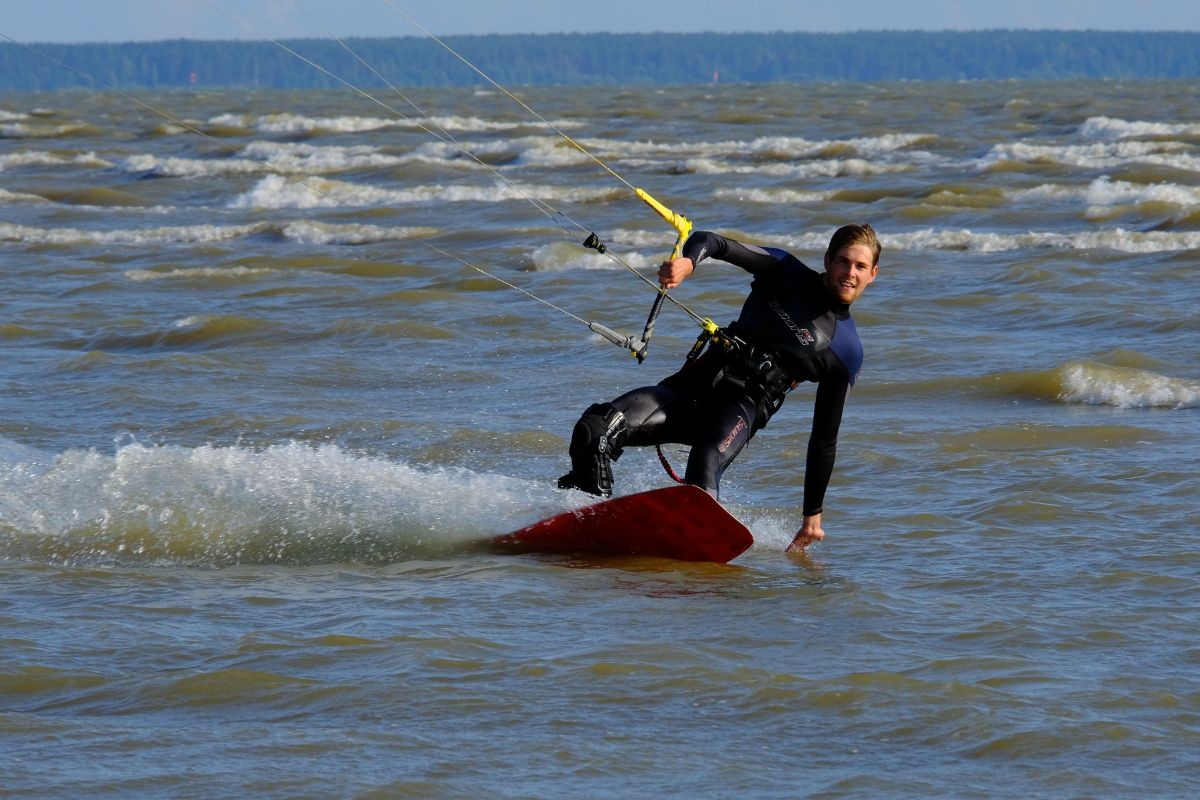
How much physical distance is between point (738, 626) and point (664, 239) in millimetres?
15526

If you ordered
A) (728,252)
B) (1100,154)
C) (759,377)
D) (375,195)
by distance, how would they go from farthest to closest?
(1100,154) → (375,195) → (759,377) → (728,252)

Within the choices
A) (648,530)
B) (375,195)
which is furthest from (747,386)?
(375,195)

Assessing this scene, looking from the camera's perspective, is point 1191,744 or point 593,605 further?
point 593,605

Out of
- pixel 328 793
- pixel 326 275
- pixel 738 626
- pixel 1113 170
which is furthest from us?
pixel 1113 170

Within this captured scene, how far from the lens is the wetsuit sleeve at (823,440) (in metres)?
6.84

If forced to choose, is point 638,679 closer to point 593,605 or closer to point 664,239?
point 593,605

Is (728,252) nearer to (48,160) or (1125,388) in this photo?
(1125,388)

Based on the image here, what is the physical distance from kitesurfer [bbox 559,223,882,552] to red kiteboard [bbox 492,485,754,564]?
4.9 inches

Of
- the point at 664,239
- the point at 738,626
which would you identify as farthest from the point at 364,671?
the point at 664,239

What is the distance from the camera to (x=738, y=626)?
614 centimetres

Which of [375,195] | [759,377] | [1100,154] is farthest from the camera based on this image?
[1100,154]

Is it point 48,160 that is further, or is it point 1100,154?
point 48,160

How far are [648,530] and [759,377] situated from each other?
78cm

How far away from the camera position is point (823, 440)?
22.5 ft
